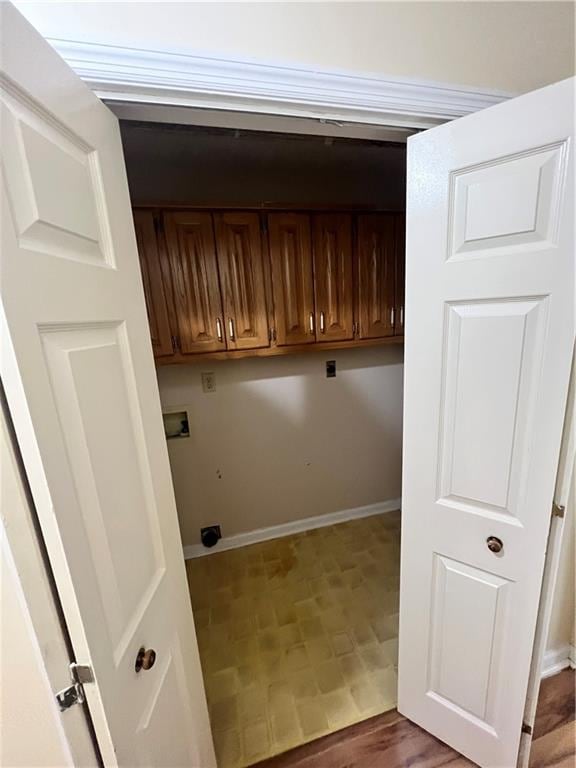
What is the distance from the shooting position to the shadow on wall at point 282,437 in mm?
2117

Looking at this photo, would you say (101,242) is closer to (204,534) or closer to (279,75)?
(279,75)

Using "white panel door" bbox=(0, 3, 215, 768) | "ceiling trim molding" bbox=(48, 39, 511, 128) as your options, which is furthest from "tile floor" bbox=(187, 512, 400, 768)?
"ceiling trim molding" bbox=(48, 39, 511, 128)

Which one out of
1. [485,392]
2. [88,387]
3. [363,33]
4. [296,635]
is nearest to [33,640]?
[88,387]

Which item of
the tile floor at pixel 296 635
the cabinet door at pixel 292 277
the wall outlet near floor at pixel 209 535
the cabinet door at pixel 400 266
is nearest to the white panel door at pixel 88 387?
the tile floor at pixel 296 635

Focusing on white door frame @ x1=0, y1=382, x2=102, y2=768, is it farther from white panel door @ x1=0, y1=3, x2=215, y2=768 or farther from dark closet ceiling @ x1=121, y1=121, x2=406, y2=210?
dark closet ceiling @ x1=121, y1=121, x2=406, y2=210

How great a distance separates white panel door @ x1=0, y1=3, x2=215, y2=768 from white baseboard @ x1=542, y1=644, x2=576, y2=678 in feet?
5.02

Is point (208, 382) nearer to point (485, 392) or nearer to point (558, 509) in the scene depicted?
point (485, 392)

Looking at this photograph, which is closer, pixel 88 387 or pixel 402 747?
pixel 88 387

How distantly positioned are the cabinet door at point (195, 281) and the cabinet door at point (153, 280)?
6 cm

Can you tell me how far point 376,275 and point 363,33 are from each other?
1346 mm

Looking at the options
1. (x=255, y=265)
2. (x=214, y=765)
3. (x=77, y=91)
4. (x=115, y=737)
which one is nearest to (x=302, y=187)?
(x=255, y=265)

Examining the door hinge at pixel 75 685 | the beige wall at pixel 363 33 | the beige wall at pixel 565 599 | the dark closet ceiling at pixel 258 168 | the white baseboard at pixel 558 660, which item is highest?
the dark closet ceiling at pixel 258 168

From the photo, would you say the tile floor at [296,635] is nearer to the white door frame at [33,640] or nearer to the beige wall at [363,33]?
the white door frame at [33,640]

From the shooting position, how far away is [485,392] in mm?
887
